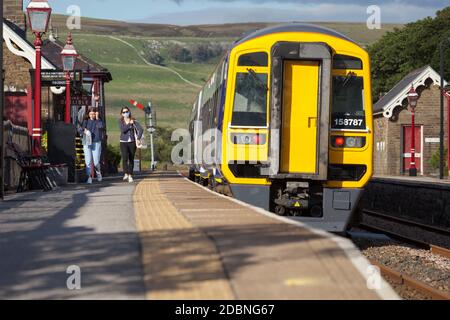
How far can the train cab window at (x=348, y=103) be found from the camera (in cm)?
1543

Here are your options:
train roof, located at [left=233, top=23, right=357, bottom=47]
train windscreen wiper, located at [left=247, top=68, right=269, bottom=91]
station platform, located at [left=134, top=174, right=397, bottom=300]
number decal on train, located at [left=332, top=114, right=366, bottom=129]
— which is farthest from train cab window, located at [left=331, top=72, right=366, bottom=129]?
station platform, located at [left=134, top=174, right=397, bottom=300]

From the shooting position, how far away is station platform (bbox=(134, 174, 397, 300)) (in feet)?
19.5

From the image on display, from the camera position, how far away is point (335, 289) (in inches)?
234

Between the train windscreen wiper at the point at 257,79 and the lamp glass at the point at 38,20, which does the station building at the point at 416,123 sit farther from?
the train windscreen wiper at the point at 257,79

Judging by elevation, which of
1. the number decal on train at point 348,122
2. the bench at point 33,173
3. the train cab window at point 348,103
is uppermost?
the train cab window at point 348,103

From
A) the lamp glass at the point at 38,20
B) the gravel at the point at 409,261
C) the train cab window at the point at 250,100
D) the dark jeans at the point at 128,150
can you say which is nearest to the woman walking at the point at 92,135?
the dark jeans at the point at 128,150

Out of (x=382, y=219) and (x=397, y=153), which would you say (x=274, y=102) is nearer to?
(x=382, y=219)

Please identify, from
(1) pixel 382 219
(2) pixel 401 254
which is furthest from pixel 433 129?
(2) pixel 401 254

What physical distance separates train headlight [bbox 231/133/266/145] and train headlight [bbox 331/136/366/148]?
1.10m

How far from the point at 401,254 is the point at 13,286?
33.2 feet

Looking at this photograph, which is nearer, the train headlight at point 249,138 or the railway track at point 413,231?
the train headlight at point 249,138

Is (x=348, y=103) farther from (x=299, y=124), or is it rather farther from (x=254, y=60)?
(x=254, y=60)

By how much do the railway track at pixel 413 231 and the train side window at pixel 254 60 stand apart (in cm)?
342

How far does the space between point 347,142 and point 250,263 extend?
→ 8.93 meters
